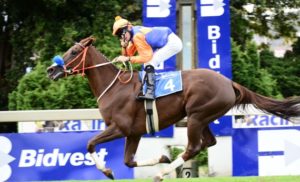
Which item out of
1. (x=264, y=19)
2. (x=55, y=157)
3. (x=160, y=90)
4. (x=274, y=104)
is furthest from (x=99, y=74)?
(x=264, y=19)

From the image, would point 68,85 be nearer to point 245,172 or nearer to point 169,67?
point 169,67

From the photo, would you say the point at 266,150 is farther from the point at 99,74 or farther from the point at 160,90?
the point at 99,74

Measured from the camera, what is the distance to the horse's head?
25.5 ft

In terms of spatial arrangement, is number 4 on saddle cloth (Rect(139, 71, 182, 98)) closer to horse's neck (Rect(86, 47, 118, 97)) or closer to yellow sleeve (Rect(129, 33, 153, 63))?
yellow sleeve (Rect(129, 33, 153, 63))

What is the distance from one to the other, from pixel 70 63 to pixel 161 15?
3192 mm

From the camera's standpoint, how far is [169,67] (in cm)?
1061

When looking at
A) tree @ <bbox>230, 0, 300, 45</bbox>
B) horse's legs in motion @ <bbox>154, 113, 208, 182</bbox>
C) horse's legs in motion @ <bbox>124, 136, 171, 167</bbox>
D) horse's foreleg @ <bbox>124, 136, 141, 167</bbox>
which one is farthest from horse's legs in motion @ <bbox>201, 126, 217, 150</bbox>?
tree @ <bbox>230, 0, 300, 45</bbox>

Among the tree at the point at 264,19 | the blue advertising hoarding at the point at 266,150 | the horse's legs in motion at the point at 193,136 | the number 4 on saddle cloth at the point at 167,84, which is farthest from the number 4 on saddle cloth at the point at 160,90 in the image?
the tree at the point at 264,19

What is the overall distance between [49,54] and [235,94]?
25.5 feet

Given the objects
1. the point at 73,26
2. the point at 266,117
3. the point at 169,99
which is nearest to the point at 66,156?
the point at 169,99

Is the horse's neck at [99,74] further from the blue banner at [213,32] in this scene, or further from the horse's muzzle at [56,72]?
the blue banner at [213,32]

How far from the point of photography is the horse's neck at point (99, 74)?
7.80 meters

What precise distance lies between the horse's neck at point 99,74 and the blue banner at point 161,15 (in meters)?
2.75

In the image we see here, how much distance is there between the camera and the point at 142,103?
24.7 feet
